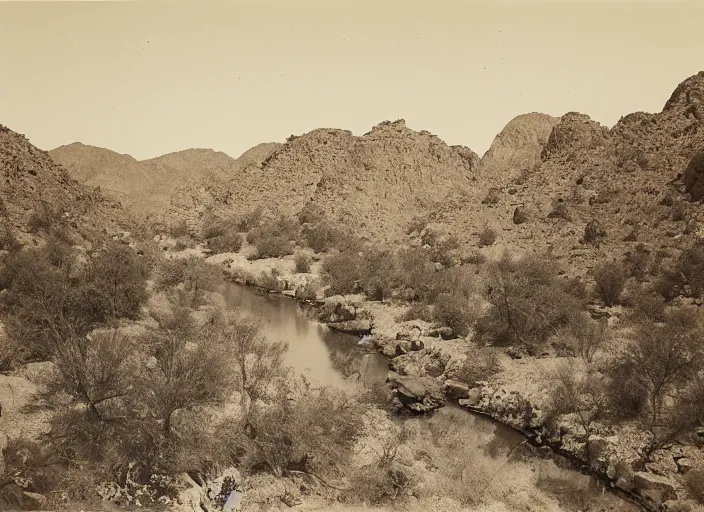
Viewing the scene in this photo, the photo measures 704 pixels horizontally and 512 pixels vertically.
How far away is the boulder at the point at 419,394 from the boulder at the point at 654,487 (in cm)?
504

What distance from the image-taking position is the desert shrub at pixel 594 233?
82.6 ft

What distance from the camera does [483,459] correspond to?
11.6 m

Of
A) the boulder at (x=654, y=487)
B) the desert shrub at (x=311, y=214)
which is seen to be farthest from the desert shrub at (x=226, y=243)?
the boulder at (x=654, y=487)

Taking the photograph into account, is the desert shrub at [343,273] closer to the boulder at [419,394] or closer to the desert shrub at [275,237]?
the desert shrub at [275,237]

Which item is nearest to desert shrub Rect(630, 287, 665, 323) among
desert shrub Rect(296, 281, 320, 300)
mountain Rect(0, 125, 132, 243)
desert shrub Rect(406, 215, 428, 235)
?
desert shrub Rect(296, 281, 320, 300)

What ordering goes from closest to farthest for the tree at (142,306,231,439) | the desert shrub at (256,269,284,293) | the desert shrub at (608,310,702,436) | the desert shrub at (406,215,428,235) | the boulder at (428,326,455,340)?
the tree at (142,306,231,439)
the desert shrub at (608,310,702,436)
the boulder at (428,326,455,340)
the desert shrub at (256,269,284,293)
the desert shrub at (406,215,428,235)

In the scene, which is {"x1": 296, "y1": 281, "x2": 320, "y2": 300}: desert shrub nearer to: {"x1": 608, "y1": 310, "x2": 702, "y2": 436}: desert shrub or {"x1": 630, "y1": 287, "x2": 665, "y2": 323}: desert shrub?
{"x1": 630, "y1": 287, "x2": 665, "y2": 323}: desert shrub

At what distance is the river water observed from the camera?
9.95 m

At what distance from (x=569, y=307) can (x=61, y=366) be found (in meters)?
14.8

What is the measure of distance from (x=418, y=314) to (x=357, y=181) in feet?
92.1

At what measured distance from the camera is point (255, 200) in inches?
1950

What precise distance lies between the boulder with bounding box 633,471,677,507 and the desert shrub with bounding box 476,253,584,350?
21.4ft

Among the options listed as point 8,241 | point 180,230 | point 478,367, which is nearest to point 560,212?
point 478,367

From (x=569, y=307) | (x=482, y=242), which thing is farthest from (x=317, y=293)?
(x=569, y=307)
